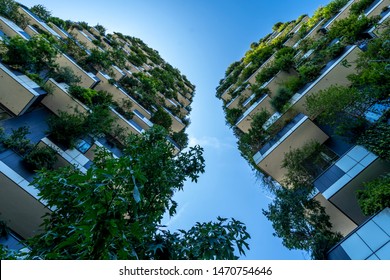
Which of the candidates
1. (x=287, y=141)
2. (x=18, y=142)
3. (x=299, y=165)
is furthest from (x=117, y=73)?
(x=299, y=165)

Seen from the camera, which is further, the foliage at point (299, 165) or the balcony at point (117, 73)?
the balcony at point (117, 73)

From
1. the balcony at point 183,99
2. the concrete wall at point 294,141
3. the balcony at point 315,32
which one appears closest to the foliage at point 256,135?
the concrete wall at point 294,141

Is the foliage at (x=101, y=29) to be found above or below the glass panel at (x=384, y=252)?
below

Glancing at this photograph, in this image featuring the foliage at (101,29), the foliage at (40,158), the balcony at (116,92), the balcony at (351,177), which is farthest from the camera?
the foliage at (101,29)

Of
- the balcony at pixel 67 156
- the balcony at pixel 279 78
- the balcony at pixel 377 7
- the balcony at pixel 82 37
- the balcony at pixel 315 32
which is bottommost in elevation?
the balcony at pixel 67 156

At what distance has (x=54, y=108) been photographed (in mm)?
16109

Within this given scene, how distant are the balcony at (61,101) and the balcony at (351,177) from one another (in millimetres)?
16599

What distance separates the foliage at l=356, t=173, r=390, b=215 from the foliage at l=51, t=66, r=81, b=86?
2049cm

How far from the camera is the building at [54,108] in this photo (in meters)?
10.6

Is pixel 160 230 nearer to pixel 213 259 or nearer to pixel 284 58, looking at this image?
pixel 213 259

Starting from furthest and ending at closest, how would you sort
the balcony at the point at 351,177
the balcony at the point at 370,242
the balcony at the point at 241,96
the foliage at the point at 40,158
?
the balcony at the point at 241,96 < the foliage at the point at 40,158 < the balcony at the point at 351,177 < the balcony at the point at 370,242

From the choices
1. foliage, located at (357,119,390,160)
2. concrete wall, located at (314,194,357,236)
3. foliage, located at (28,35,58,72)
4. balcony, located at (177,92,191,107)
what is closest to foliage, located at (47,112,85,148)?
foliage, located at (28,35,58,72)

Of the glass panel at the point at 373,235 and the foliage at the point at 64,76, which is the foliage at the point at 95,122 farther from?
the glass panel at the point at 373,235

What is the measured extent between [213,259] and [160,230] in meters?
1.84
